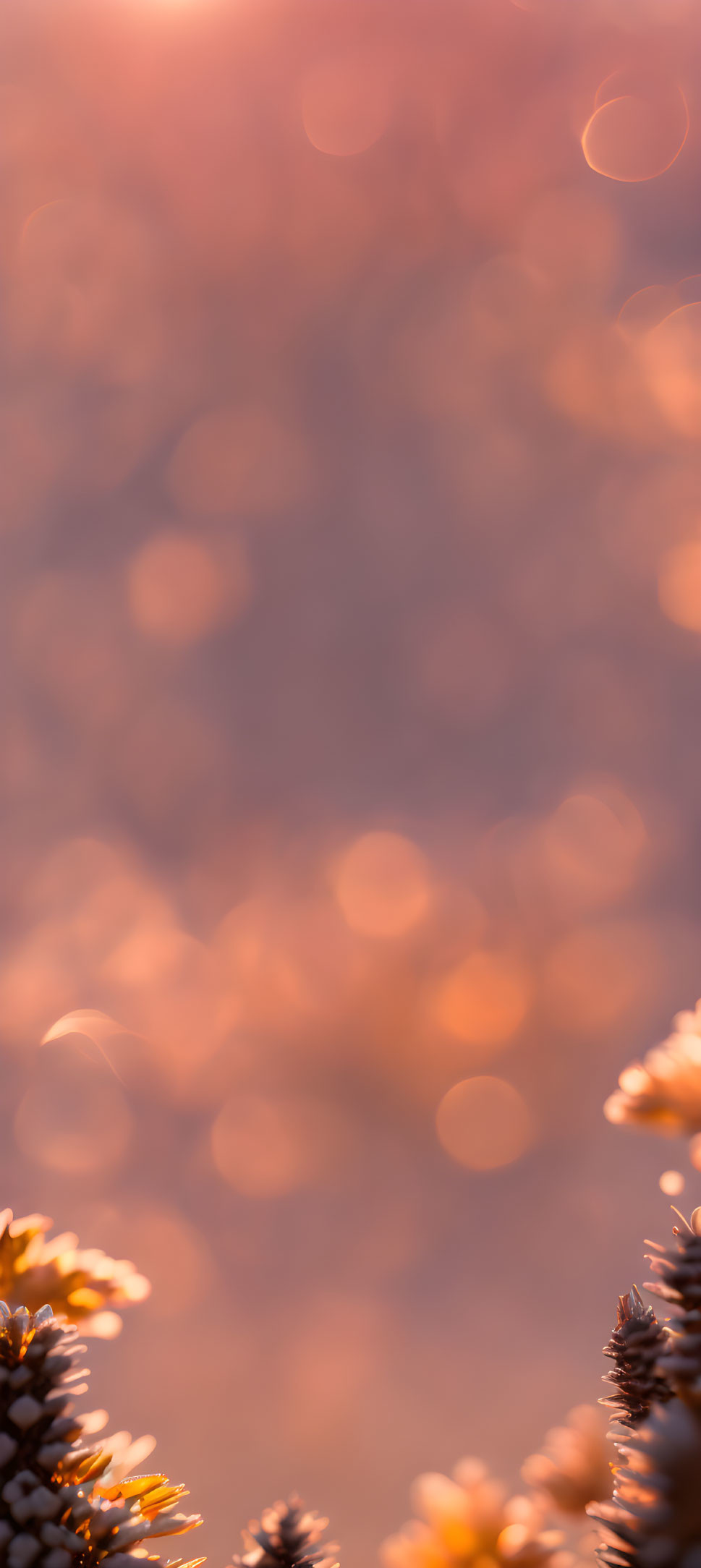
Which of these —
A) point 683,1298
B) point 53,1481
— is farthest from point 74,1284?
point 683,1298

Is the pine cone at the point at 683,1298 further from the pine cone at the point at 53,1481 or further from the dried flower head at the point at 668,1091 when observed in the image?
the pine cone at the point at 53,1481

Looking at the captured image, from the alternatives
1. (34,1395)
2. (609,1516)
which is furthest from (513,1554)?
(34,1395)

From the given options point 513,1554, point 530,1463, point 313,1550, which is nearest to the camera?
point 513,1554

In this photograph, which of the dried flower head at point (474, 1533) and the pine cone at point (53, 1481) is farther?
the pine cone at point (53, 1481)

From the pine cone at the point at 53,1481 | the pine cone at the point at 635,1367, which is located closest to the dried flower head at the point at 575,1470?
the pine cone at the point at 635,1367

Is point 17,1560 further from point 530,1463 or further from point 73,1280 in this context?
point 530,1463

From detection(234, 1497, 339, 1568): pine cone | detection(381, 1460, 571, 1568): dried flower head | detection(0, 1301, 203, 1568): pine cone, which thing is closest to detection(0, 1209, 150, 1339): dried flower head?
detection(0, 1301, 203, 1568): pine cone
